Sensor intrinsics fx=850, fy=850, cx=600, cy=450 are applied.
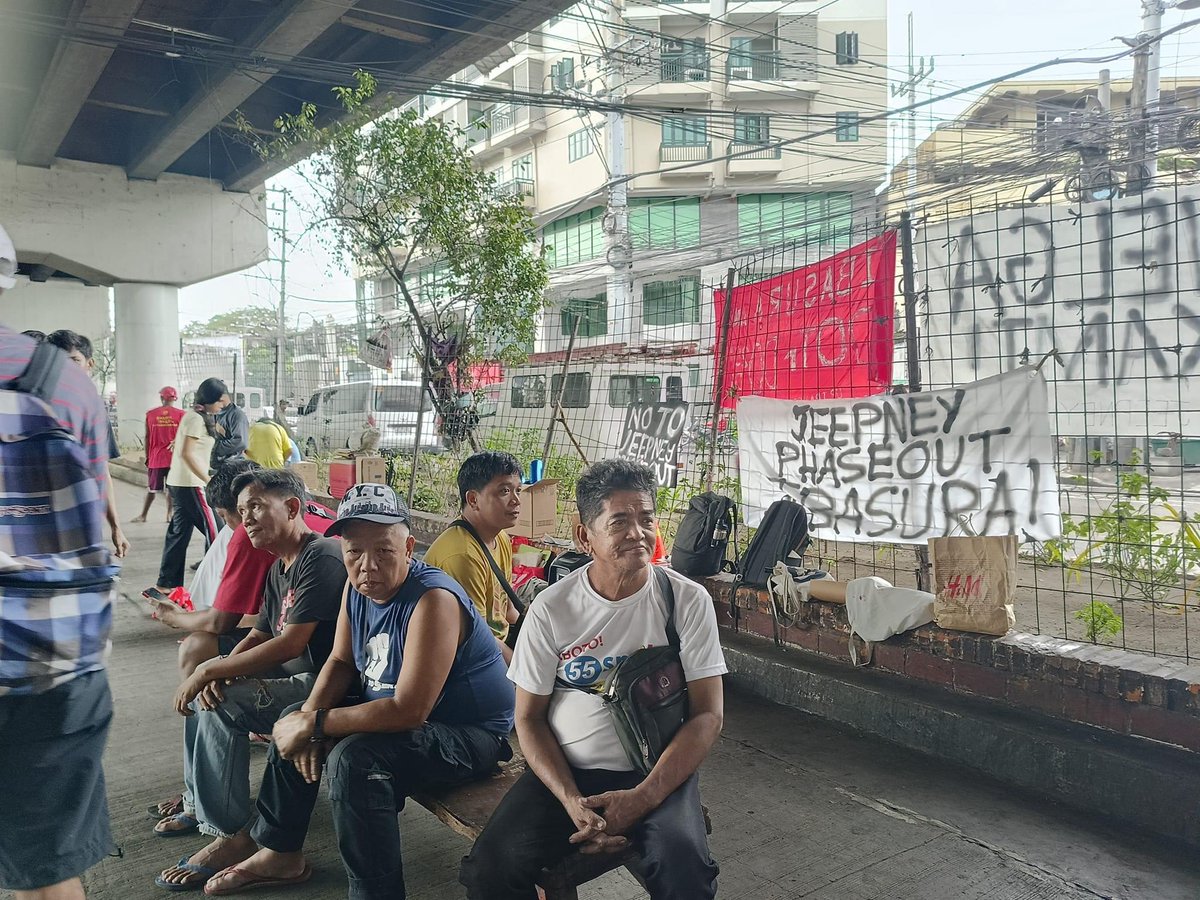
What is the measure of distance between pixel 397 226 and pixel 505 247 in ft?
3.17

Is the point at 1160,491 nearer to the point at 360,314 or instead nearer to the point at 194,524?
the point at 194,524

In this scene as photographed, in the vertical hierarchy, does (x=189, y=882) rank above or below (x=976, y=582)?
below

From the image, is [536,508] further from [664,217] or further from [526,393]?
[664,217]

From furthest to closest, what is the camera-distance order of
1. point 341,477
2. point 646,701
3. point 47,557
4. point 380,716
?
→ point 341,477, point 380,716, point 646,701, point 47,557

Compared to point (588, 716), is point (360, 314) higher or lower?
higher

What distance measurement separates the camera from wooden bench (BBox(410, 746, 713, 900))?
82.2 inches

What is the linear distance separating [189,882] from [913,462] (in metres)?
3.35

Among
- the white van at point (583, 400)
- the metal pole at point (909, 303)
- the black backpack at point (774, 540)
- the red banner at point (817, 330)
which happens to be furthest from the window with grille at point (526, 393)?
the metal pole at point (909, 303)

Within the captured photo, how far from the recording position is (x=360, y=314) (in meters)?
9.55

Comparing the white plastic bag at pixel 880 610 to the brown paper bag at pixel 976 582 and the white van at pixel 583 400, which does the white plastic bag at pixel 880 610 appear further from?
the white van at pixel 583 400

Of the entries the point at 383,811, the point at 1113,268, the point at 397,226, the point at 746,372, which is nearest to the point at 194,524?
the point at 397,226

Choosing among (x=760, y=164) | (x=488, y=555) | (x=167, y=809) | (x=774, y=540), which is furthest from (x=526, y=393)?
(x=760, y=164)

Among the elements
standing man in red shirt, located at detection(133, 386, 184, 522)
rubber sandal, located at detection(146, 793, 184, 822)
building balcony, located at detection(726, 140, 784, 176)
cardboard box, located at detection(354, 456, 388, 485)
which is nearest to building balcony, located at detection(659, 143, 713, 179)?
building balcony, located at detection(726, 140, 784, 176)

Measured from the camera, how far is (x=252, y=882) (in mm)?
2709
